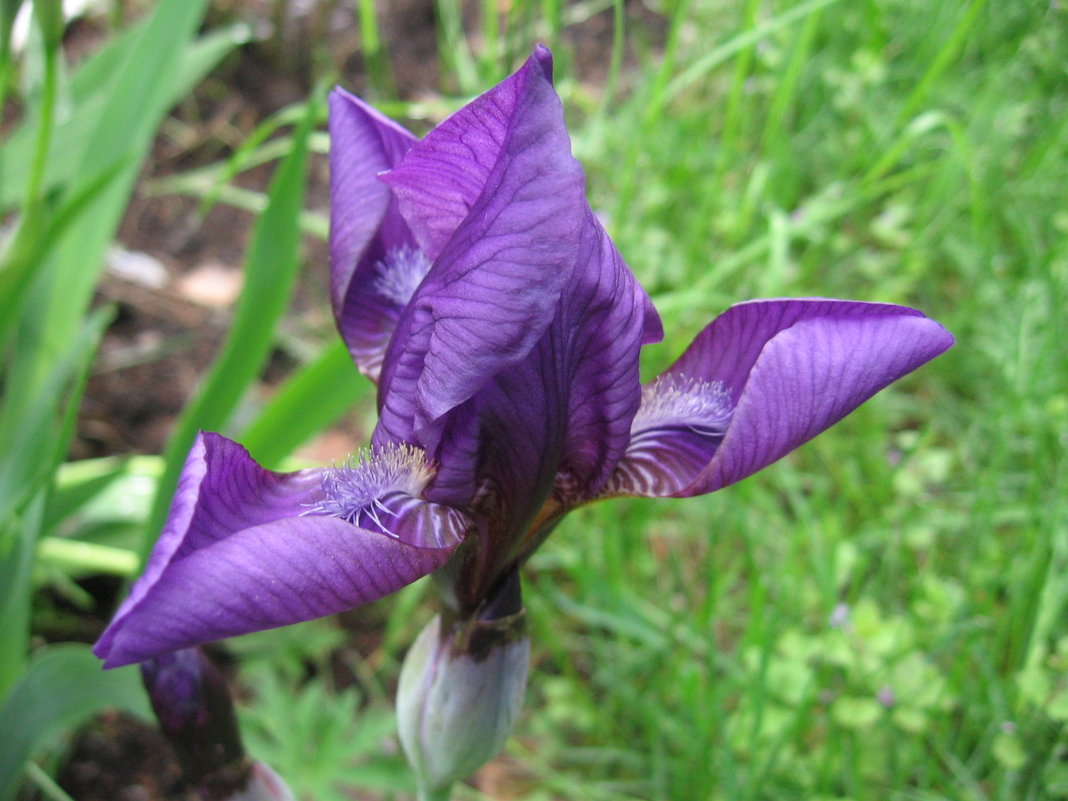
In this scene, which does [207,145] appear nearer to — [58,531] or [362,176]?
[58,531]

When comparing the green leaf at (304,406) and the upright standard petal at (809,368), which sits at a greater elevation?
the upright standard petal at (809,368)

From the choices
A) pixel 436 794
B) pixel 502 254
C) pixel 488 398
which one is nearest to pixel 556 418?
pixel 488 398

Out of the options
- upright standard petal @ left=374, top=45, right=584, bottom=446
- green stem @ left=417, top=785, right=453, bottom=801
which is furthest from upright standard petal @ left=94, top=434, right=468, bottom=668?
green stem @ left=417, top=785, right=453, bottom=801

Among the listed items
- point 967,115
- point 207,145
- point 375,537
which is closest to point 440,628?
point 375,537

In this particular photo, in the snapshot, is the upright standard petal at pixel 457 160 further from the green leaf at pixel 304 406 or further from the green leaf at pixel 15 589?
the green leaf at pixel 15 589

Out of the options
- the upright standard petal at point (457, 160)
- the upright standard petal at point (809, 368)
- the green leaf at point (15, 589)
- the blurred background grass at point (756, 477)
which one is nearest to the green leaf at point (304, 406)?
the blurred background grass at point (756, 477)

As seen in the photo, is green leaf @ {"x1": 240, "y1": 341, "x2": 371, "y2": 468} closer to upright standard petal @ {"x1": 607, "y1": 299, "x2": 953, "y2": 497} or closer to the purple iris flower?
the purple iris flower
